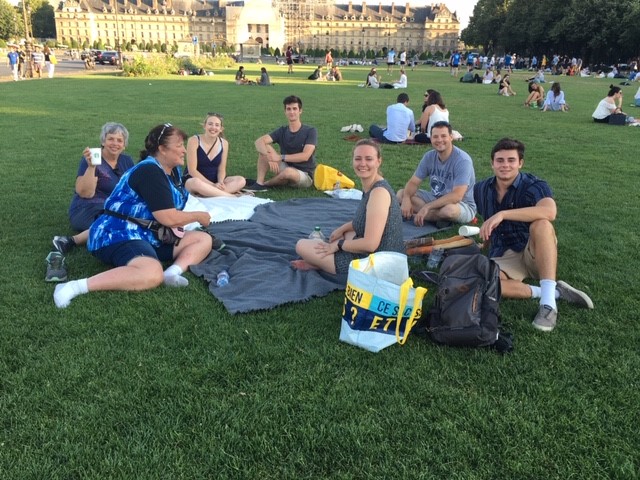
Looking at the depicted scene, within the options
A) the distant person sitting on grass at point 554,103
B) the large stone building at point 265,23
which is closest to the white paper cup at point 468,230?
the distant person sitting on grass at point 554,103

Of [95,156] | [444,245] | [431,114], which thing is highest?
[431,114]

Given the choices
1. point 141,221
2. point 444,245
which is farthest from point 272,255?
point 444,245

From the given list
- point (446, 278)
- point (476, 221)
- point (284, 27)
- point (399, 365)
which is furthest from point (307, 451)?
point (284, 27)

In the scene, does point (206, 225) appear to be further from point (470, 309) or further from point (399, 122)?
point (399, 122)

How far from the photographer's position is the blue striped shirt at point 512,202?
158 inches

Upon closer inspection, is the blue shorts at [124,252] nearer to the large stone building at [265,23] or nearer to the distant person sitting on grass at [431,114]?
the distant person sitting on grass at [431,114]

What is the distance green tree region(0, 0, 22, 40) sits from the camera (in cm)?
7888

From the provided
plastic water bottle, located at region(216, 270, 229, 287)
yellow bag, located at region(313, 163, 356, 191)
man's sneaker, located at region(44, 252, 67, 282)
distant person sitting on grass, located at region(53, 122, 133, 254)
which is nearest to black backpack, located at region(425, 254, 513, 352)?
plastic water bottle, located at region(216, 270, 229, 287)

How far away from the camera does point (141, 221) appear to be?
13.9 feet

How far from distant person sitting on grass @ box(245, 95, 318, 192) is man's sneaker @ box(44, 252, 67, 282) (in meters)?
3.51

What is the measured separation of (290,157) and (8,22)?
95.0m

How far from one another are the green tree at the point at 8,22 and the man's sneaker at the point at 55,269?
9493cm

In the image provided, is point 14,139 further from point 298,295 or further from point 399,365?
point 399,365

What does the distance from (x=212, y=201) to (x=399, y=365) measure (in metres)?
4.30
